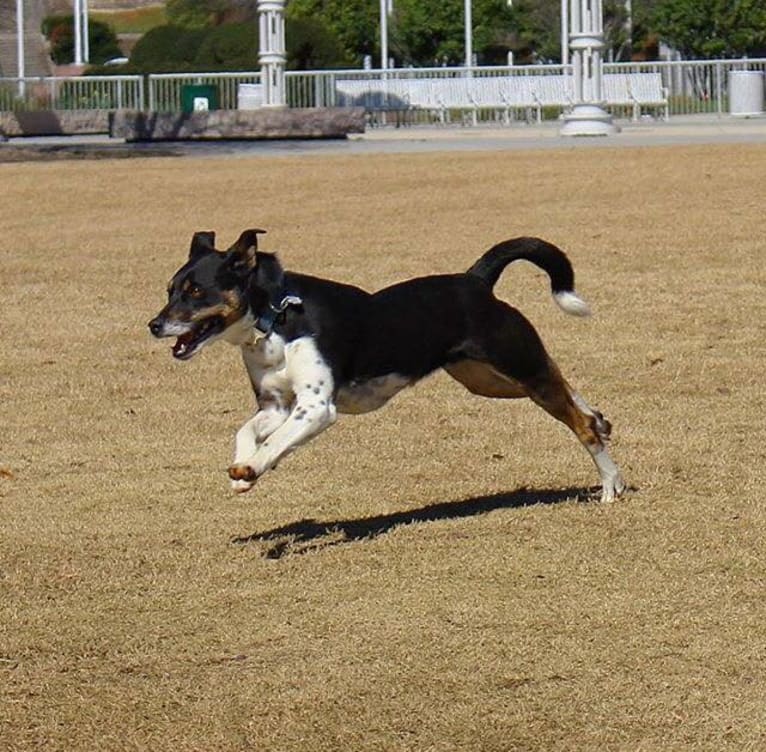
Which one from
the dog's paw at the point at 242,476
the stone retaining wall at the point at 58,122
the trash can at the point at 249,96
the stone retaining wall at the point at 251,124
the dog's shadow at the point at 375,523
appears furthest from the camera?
the stone retaining wall at the point at 58,122

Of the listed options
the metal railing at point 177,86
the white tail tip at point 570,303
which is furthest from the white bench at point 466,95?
the white tail tip at point 570,303

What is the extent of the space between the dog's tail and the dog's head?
116cm

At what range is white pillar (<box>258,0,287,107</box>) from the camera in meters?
36.0

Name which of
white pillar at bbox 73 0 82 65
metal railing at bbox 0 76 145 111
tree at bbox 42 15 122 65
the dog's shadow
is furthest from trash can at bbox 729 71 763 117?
tree at bbox 42 15 122 65

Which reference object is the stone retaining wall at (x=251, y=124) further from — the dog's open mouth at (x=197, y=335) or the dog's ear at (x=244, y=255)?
the dog's open mouth at (x=197, y=335)

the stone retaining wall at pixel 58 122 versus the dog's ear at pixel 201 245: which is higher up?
the stone retaining wall at pixel 58 122

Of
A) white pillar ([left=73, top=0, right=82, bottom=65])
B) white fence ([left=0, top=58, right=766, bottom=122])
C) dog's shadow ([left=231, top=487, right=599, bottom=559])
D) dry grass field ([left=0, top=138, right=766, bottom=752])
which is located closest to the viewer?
dry grass field ([left=0, top=138, right=766, bottom=752])

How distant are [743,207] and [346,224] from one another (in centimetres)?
384

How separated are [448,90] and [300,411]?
37.5 metres

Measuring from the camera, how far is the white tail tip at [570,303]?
7828 millimetres

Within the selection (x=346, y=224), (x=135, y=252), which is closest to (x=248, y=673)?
(x=135, y=252)

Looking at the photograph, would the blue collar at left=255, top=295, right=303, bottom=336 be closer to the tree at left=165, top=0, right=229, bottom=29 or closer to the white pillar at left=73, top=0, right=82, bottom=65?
the white pillar at left=73, top=0, right=82, bottom=65

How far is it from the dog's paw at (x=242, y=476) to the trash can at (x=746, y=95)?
3453 cm

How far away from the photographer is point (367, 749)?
16.3 feet
